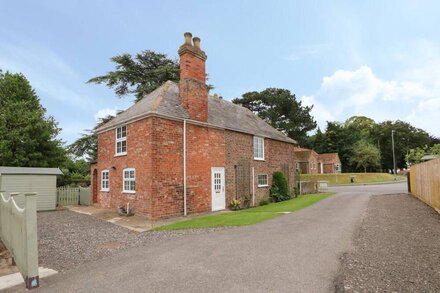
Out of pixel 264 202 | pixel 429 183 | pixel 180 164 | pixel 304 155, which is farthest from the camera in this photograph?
pixel 304 155

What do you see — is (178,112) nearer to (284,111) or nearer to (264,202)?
(264,202)


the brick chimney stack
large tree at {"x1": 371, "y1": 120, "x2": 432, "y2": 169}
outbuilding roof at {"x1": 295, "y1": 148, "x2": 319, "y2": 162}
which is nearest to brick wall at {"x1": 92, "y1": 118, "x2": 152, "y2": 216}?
the brick chimney stack

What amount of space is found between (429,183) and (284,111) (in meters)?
36.4

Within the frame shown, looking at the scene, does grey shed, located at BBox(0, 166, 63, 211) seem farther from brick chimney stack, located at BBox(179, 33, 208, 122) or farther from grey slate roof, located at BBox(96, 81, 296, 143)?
brick chimney stack, located at BBox(179, 33, 208, 122)

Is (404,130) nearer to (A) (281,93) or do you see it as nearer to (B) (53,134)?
(A) (281,93)

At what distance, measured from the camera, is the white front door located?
647 inches

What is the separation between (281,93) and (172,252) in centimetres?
4500

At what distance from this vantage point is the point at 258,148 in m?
20.5

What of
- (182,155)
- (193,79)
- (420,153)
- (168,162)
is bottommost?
(168,162)

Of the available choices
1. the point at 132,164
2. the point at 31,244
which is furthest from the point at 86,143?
the point at 31,244

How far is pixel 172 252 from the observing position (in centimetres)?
747

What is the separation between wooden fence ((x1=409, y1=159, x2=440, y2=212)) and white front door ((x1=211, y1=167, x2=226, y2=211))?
33.8 ft

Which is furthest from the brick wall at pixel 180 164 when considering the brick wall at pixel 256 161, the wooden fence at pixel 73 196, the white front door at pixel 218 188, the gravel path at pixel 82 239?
the wooden fence at pixel 73 196

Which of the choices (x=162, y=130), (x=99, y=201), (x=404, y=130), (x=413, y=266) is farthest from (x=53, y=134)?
(x=404, y=130)
